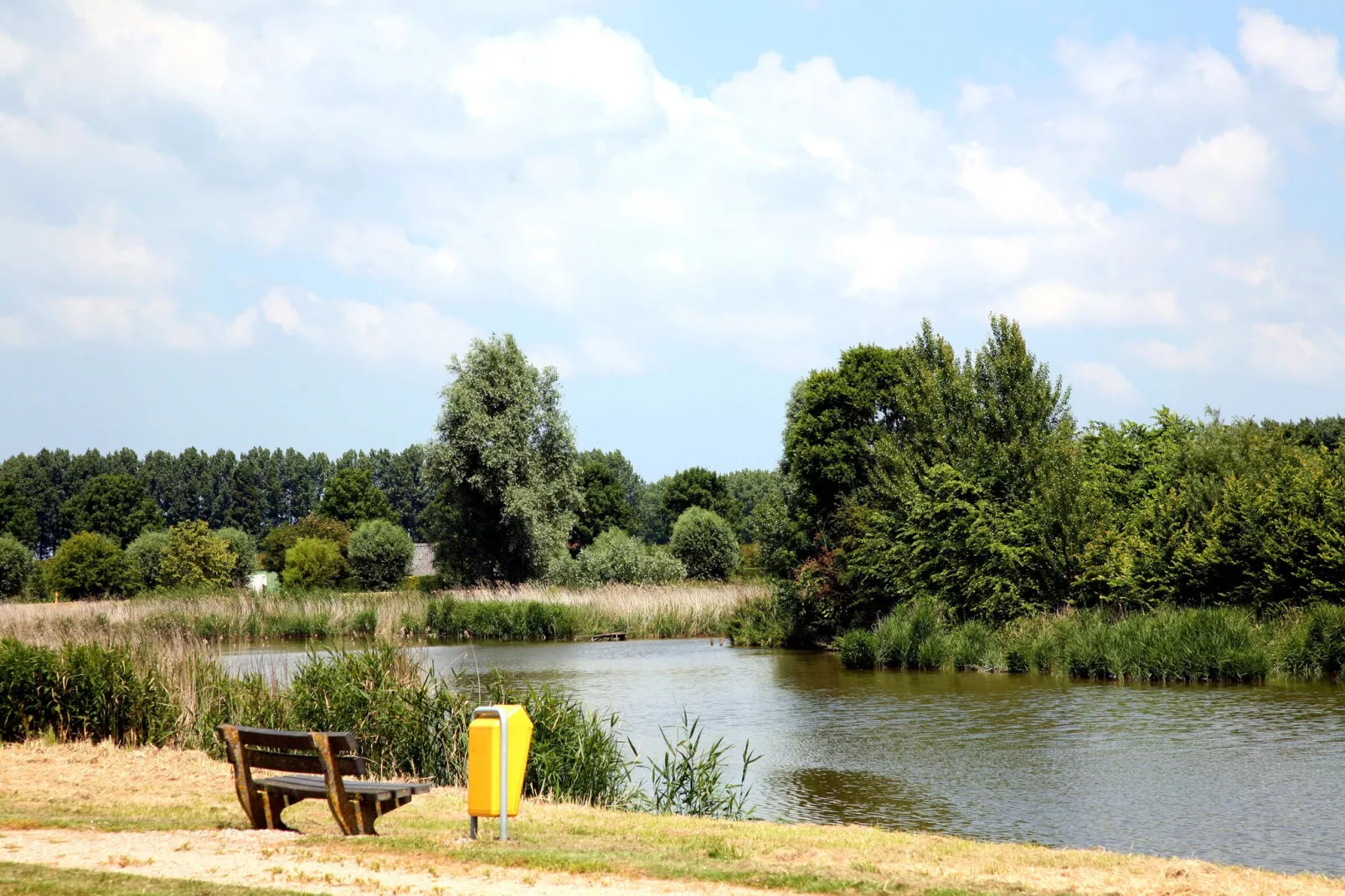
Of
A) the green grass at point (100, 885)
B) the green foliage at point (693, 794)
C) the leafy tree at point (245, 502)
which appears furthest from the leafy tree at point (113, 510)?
the green grass at point (100, 885)

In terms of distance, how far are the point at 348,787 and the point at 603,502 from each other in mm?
76400

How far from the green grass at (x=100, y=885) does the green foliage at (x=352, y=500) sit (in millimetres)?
84036

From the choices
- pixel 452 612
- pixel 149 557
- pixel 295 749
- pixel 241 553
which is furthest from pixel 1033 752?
pixel 241 553

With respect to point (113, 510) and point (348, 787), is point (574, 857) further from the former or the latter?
point (113, 510)

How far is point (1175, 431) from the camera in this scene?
124 ft

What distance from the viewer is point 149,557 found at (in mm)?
63281

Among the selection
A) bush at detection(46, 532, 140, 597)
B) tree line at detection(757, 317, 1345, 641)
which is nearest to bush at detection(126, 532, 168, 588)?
bush at detection(46, 532, 140, 597)

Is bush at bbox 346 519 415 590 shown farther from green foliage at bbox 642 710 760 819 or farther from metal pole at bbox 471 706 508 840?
metal pole at bbox 471 706 508 840

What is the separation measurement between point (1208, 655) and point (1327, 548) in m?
3.68

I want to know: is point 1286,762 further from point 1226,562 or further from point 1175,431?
point 1175,431

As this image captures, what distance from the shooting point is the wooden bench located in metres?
9.30

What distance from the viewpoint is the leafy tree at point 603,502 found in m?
84.3

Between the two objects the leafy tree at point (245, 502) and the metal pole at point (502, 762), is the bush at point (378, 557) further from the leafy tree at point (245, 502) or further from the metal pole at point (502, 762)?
the leafy tree at point (245, 502)

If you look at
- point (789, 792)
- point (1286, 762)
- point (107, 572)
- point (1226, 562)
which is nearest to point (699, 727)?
point (789, 792)
